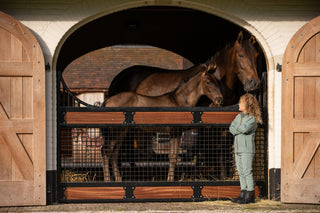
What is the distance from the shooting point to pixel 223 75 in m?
7.92

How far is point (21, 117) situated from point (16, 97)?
30 centimetres

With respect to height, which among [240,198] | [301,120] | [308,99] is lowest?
[240,198]

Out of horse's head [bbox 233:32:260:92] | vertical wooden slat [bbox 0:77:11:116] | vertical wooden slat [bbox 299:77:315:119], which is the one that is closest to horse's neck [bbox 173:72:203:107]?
horse's head [bbox 233:32:260:92]

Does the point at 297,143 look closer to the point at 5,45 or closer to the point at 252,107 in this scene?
the point at 252,107

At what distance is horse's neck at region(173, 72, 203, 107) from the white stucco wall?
1.43 meters

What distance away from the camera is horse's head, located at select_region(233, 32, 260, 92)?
6.99m

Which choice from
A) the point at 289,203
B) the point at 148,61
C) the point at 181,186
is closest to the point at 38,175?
the point at 181,186

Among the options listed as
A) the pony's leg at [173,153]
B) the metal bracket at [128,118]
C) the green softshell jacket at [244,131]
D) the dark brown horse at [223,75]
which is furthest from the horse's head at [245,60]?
the metal bracket at [128,118]

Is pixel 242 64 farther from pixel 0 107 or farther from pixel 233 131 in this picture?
pixel 0 107

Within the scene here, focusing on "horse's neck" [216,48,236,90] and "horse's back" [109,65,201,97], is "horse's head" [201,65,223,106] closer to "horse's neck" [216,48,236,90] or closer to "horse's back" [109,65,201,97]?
"horse's neck" [216,48,236,90]

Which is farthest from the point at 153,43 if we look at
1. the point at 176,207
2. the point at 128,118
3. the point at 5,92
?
the point at 176,207

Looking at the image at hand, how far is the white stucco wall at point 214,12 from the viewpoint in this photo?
5988mm

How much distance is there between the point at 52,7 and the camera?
19.7ft

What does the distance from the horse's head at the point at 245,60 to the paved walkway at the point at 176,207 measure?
2.08 metres
